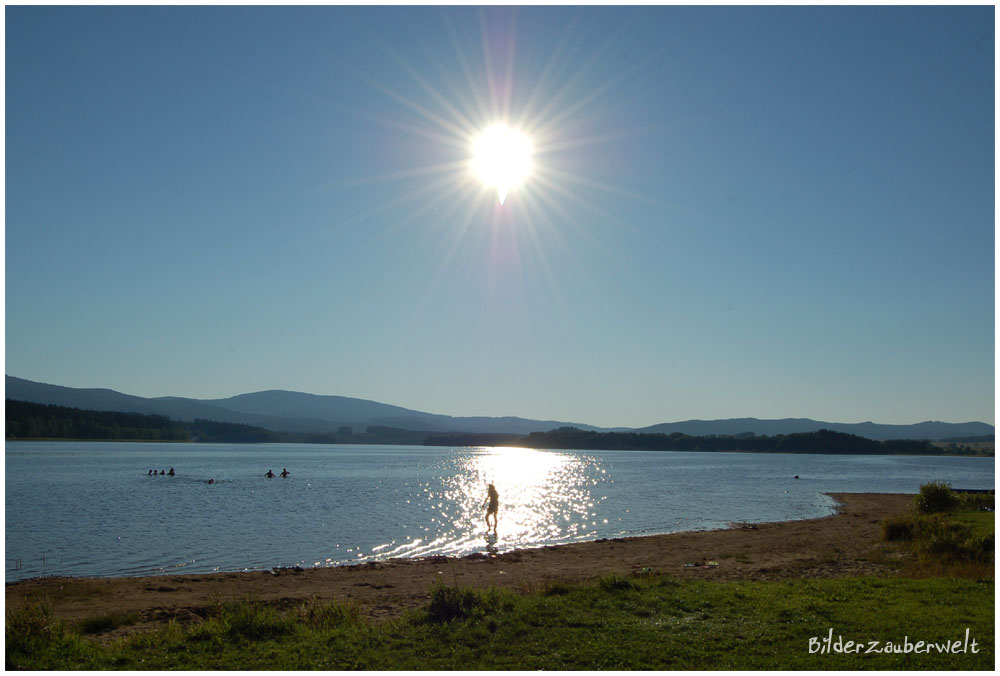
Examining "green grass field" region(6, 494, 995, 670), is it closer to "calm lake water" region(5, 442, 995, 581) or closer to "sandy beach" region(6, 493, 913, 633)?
"sandy beach" region(6, 493, 913, 633)

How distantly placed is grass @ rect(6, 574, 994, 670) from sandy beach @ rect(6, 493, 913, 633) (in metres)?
2.55

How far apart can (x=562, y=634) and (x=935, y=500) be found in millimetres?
29049

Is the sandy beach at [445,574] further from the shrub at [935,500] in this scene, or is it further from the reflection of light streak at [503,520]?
the shrub at [935,500]

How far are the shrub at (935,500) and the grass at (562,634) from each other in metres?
21.4

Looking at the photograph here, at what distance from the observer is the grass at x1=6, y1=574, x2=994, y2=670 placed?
9.88 meters

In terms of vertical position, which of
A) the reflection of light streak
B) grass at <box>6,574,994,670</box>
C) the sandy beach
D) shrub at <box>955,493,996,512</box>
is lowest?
the reflection of light streak

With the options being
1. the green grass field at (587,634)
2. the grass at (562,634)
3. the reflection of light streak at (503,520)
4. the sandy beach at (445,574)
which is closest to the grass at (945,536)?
the sandy beach at (445,574)

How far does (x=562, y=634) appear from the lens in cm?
1108

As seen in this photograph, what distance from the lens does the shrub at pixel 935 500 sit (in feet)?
106

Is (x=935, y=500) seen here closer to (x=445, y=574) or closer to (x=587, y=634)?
(x=445, y=574)

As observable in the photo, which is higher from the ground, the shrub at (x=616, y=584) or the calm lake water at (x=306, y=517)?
the shrub at (x=616, y=584)

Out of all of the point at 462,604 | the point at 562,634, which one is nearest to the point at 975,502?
the point at 562,634

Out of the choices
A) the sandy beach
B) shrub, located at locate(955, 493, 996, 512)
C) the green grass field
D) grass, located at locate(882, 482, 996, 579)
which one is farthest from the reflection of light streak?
shrub, located at locate(955, 493, 996, 512)

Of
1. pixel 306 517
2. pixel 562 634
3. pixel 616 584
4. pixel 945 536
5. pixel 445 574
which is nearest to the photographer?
pixel 562 634
